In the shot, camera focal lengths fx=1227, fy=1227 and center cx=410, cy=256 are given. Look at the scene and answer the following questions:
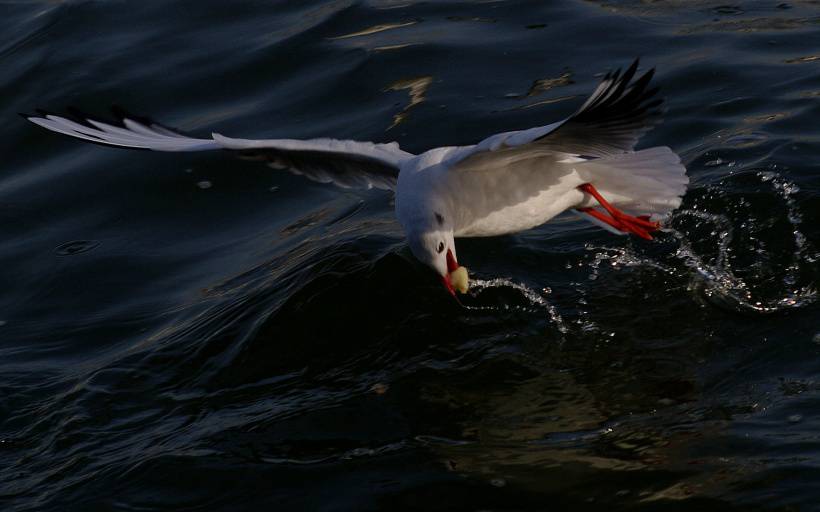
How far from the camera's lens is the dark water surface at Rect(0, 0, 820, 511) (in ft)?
15.4

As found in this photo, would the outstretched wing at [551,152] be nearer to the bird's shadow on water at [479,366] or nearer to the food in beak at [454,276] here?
the food in beak at [454,276]

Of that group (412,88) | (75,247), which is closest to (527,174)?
(75,247)

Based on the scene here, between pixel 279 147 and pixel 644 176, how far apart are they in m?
1.81

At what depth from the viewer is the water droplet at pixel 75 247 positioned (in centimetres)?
777

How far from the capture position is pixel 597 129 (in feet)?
16.5

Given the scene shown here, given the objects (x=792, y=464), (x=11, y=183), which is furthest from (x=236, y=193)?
(x=792, y=464)

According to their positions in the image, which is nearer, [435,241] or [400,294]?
[435,241]

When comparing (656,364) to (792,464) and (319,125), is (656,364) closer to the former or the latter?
(792,464)

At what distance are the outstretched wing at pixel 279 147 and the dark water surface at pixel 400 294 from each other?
48 cm

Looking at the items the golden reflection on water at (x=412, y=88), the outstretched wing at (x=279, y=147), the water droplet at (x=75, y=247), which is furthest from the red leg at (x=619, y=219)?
the water droplet at (x=75, y=247)

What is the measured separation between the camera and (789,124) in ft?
24.7

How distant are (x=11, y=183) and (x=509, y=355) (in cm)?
482

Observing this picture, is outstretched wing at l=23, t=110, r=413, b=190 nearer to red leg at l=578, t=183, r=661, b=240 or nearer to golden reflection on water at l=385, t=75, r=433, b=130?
red leg at l=578, t=183, r=661, b=240

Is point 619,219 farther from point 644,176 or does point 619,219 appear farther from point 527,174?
point 527,174
